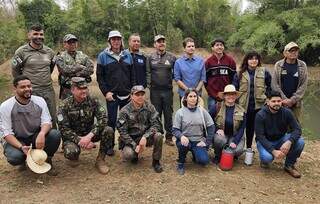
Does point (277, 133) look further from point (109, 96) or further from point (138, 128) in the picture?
point (109, 96)

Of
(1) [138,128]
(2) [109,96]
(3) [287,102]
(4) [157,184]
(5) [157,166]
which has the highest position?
(2) [109,96]

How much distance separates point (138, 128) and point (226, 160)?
1.28m

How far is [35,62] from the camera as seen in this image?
5734mm

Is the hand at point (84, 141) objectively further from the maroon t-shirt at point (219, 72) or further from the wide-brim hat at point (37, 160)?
the maroon t-shirt at point (219, 72)

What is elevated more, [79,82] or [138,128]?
[79,82]

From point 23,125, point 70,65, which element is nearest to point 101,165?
point 23,125

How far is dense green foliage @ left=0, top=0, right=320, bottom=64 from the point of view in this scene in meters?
22.3

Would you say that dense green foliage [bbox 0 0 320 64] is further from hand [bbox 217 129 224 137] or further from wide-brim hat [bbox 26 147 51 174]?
wide-brim hat [bbox 26 147 51 174]

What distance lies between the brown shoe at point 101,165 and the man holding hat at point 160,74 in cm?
131

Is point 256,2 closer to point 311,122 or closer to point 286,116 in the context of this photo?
point 311,122

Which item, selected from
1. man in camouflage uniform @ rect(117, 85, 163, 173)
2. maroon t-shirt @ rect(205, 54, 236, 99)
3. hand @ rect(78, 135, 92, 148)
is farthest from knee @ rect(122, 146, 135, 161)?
maroon t-shirt @ rect(205, 54, 236, 99)

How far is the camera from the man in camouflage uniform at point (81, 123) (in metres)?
5.33

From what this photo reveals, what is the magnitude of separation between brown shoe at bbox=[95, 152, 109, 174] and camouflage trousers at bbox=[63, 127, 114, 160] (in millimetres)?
75

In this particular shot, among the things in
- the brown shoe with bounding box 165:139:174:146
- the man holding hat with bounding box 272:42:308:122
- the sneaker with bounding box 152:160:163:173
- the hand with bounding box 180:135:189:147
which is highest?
the man holding hat with bounding box 272:42:308:122
